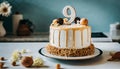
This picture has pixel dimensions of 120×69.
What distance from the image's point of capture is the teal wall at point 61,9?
123 inches

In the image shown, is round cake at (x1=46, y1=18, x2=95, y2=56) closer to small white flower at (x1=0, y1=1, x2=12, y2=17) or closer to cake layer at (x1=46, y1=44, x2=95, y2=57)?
cake layer at (x1=46, y1=44, x2=95, y2=57)

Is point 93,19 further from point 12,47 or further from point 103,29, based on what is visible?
point 12,47

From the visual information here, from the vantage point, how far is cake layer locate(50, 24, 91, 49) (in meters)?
1.47

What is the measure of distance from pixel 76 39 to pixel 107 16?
1.79 metres

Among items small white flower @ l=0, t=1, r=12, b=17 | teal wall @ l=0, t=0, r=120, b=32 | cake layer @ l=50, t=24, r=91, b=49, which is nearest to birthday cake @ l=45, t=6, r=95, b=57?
cake layer @ l=50, t=24, r=91, b=49

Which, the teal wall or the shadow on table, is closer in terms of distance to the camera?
the shadow on table

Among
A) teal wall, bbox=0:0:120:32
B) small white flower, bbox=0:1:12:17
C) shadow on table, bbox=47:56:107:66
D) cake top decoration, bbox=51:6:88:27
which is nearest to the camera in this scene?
shadow on table, bbox=47:56:107:66

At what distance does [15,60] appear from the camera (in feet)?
4.71

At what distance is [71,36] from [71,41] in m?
0.03

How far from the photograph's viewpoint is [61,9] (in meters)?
3.14

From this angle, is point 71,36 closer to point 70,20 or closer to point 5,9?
point 70,20

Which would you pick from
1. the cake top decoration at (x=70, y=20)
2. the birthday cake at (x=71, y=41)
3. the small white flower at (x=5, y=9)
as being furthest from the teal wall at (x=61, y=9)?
the birthday cake at (x=71, y=41)

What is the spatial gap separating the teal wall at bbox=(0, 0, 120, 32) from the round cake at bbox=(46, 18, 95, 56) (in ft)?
5.37

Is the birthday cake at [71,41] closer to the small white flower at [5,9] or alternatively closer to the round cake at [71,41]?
the round cake at [71,41]
